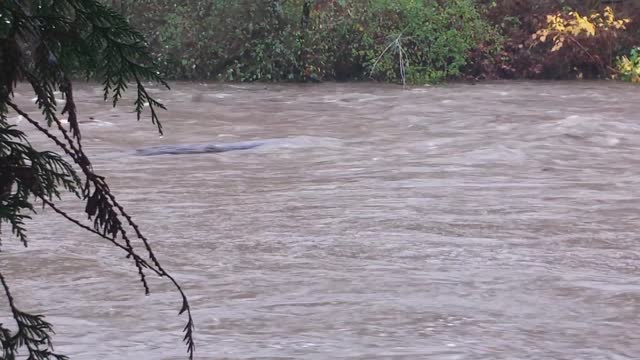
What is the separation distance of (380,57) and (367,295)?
45.1 feet

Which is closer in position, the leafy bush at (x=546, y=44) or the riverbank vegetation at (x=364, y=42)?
the riverbank vegetation at (x=364, y=42)

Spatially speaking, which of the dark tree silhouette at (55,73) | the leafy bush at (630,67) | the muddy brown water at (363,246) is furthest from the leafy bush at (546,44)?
the dark tree silhouette at (55,73)

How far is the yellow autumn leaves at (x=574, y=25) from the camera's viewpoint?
2077cm

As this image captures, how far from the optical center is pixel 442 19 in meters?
20.6

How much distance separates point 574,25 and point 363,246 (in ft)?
45.9

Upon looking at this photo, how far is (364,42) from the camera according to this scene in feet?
66.2

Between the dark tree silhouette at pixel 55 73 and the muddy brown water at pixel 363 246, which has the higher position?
the dark tree silhouette at pixel 55 73

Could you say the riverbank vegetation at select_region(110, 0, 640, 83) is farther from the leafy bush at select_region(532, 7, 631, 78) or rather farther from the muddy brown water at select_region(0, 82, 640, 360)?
the muddy brown water at select_region(0, 82, 640, 360)

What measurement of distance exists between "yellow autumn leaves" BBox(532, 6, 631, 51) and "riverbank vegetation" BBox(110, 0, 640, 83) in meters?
0.02

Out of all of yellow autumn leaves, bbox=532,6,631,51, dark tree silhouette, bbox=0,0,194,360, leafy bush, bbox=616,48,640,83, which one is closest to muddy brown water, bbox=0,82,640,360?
dark tree silhouette, bbox=0,0,194,360

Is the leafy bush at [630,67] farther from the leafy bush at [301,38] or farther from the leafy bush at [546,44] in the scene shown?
the leafy bush at [301,38]

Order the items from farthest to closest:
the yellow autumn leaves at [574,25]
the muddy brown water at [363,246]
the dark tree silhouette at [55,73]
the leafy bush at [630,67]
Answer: the yellow autumn leaves at [574,25] < the leafy bush at [630,67] < the muddy brown water at [363,246] < the dark tree silhouette at [55,73]

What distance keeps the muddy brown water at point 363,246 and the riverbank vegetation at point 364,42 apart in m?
5.73

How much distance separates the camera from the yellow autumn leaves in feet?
68.1
